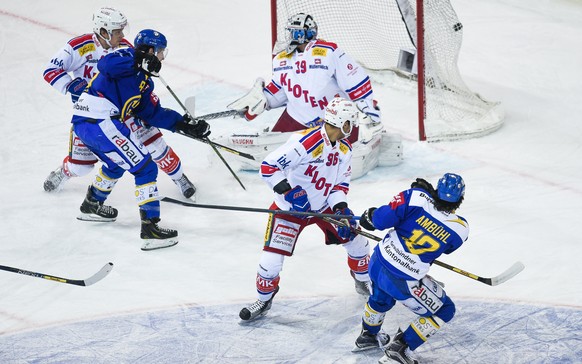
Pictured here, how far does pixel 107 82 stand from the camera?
18.3 feet

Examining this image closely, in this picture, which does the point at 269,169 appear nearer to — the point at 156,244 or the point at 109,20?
the point at 156,244

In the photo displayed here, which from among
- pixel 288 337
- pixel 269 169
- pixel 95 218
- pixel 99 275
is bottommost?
pixel 95 218

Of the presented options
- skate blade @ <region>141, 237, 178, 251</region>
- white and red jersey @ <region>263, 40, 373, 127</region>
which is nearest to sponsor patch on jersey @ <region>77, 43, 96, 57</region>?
white and red jersey @ <region>263, 40, 373, 127</region>

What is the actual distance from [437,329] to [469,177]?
2.22 metres

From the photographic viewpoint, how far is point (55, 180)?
254 inches

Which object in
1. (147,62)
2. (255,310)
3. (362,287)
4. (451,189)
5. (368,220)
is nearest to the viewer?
(451,189)

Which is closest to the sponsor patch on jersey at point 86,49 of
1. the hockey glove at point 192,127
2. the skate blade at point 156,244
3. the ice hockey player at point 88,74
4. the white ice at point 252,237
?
the ice hockey player at point 88,74

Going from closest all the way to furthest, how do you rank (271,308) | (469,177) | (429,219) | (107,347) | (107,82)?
1. (429,219)
2. (107,347)
3. (271,308)
4. (107,82)
5. (469,177)

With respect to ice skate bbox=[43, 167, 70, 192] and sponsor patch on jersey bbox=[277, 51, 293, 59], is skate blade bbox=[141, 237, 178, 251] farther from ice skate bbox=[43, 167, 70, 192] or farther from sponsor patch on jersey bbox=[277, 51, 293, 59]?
sponsor patch on jersey bbox=[277, 51, 293, 59]

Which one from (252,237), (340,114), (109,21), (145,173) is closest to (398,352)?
(340,114)

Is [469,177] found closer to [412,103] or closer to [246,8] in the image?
[412,103]

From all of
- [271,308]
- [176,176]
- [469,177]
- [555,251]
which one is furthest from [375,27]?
[271,308]

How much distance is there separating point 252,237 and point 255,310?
99 cm

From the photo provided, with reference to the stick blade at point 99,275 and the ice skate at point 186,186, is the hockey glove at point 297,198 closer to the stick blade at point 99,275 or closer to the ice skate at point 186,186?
the stick blade at point 99,275
